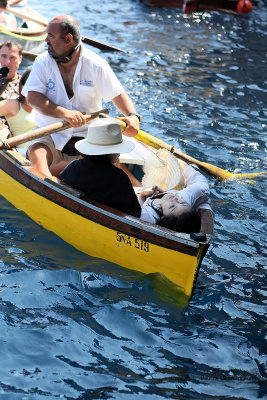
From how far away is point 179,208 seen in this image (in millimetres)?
5703

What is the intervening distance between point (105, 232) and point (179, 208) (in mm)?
659

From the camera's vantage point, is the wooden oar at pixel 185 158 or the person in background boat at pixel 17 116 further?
the person in background boat at pixel 17 116

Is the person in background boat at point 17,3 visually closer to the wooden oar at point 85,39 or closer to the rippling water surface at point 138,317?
the wooden oar at point 85,39

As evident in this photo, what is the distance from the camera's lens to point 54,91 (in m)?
6.68

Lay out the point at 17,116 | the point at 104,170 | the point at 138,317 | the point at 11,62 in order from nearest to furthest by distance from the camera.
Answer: the point at 138,317 < the point at 104,170 < the point at 17,116 < the point at 11,62

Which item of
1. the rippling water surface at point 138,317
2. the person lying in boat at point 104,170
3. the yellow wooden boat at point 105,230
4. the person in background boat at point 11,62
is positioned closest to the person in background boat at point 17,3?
the person in background boat at point 11,62

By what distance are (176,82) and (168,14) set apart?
5732 millimetres

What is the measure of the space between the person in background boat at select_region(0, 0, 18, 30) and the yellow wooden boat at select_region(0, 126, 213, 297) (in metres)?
6.05

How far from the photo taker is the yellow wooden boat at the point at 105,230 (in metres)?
5.31

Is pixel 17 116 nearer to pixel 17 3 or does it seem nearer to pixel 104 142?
pixel 104 142

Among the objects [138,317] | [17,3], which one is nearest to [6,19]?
[17,3]

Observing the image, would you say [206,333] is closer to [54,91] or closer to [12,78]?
[54,91]

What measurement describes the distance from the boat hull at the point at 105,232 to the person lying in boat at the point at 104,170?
117 mm

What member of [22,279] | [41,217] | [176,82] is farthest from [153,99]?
[22,279]
